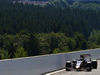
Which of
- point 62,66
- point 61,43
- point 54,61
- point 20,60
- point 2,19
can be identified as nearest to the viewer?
point 20,60

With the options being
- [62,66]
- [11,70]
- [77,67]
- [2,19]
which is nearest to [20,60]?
[11,70]

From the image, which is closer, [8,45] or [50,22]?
[8,45]

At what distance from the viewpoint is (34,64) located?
51.2 ft

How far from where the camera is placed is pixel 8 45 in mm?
92750

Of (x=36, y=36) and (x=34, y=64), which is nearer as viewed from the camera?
(x=34, y=64)

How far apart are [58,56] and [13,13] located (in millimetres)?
131975

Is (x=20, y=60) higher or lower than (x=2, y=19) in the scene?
lower

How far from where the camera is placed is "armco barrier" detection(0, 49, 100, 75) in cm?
1248

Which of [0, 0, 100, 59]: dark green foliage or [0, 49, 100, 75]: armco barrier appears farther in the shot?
A: [0, 0, 100, 59]: dark green foliage

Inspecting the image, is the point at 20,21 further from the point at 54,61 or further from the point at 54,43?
the point at 54,61

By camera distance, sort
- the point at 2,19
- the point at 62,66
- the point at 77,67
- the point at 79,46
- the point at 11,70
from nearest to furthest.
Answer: the point at 11,70
the point at 77,67
the point at 62,66
the point at 79,46
the point at 2,19

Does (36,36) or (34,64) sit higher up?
(36,36)

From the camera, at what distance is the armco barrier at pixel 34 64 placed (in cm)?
1248

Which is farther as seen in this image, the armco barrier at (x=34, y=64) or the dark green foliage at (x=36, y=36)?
the dark green foliage at (x=36, y=36)
